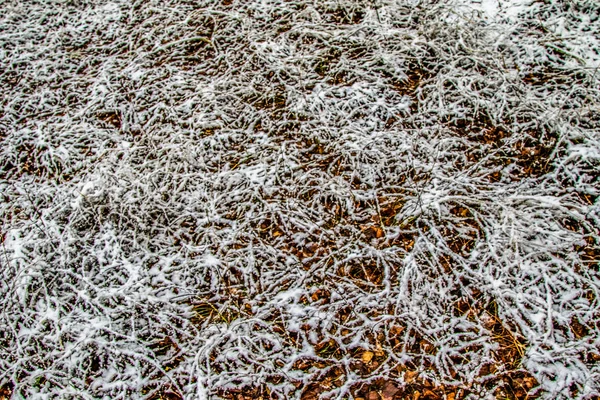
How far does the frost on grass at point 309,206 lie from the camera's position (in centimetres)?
217

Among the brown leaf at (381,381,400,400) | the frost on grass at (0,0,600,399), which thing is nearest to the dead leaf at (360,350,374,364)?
the frost on grass at (0,0,600,399)

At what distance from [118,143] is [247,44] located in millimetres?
1398

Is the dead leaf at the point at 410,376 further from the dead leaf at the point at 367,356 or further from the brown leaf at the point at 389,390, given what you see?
the dead leaf at the point at 367,356

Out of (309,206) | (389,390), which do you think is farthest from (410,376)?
(309,206)

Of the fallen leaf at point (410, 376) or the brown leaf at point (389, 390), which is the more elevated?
the fallen leaf at point (410, 376)

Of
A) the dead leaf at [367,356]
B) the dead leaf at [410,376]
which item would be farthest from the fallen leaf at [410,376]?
the dead leaf at [367,356]

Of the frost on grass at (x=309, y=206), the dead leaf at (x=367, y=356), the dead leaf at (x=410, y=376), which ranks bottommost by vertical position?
the dead leaf at (x=410, y=376)

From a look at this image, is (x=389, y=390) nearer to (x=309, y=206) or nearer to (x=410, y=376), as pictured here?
(x=410, y=376)

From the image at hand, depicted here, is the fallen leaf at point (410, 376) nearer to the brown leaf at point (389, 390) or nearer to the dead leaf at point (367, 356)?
the brown leaf at point (389, 390)

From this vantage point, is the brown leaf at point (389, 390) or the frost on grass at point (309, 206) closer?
the brown leaf at point (389, 390)

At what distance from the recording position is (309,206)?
2.71 metres

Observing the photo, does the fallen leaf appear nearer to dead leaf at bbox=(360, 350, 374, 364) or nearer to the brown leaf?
the brown leaf

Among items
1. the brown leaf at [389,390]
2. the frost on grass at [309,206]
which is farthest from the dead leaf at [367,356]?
the brown leaf at [389,390]

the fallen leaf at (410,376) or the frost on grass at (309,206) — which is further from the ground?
the frost on grass at (309,206)
